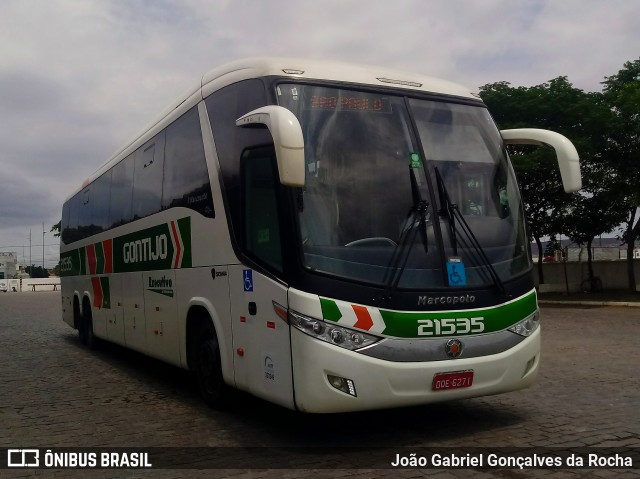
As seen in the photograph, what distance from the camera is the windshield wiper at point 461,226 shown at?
6025 millimetres

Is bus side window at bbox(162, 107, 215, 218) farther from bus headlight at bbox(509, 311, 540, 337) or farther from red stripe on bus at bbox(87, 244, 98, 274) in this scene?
red stripe on bus at bbox(87, 244, 98, 274)

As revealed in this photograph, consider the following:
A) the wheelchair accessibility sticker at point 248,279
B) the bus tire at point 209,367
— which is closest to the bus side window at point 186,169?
the wheelchair accessibility sticker at point 248,279

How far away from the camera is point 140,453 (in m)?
5.84

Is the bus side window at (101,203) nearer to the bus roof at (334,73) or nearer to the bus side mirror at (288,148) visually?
the bus roof at (334,73)

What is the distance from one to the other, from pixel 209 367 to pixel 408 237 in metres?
2.87

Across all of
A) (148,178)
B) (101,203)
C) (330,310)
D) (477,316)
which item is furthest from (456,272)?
(101,203)

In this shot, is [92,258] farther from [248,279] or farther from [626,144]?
[626,144]

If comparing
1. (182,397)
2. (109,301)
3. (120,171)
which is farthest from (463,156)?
(109,301)

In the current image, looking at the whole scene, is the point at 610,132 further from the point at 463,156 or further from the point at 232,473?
the point at 232,473

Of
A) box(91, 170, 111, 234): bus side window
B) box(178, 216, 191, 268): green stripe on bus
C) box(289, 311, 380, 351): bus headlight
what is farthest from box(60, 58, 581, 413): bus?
box(91, 170, 111, 234): bus side window

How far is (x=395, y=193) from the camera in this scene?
19.6 ft

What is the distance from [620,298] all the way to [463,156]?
20.1 metres

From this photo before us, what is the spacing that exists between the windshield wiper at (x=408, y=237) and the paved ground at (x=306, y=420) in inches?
54.7

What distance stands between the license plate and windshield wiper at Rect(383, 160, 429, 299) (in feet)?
2.59
